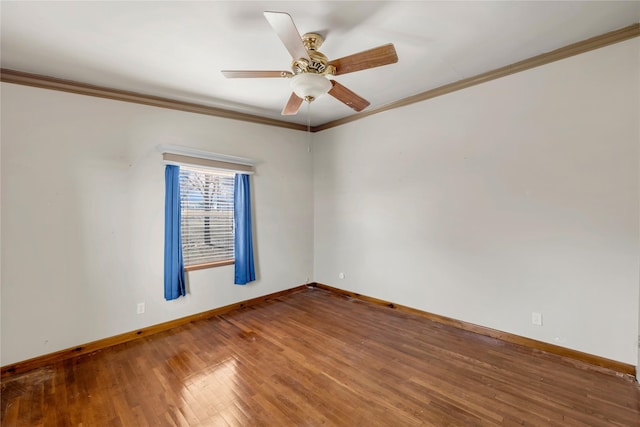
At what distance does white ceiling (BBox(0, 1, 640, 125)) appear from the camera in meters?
1.92

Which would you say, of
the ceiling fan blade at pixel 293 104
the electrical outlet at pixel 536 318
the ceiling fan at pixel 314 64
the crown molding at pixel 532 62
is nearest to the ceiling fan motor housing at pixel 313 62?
the ceiling fan at pixel 314 64

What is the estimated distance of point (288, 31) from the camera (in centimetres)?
169

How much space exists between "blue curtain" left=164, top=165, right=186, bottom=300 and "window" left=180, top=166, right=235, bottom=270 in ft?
0.52

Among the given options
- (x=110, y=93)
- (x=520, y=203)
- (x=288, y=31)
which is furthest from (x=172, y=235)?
(x=520, y=203)

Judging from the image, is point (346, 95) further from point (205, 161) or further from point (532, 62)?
point (205, 161)

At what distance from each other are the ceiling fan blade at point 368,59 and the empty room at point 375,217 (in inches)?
0.7

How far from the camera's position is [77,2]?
181 centimetres

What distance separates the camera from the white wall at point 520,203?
7.68ft

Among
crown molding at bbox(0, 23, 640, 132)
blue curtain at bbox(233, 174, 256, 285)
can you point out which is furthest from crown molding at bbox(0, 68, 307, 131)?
A: blue curtain at bbox(233, 174, 256, 285)

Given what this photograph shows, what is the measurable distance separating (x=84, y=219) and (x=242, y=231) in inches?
69.2

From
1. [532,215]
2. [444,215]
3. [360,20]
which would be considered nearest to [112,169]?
[360,20]

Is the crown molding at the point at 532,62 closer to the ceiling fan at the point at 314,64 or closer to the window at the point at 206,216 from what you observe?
the ceiling fan at the point at 314,64

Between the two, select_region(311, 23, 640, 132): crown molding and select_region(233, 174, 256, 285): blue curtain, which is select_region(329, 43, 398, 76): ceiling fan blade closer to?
select_region(311, 23, 640, 132): crown molding

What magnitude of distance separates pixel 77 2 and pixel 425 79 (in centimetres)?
309
